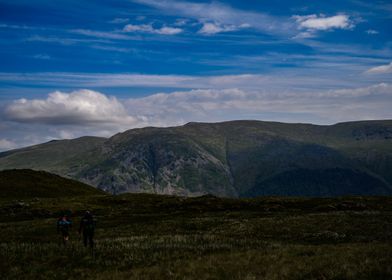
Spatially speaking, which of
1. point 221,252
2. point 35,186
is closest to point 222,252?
point 221,252

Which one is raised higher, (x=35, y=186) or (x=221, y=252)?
(x=221, y=252)

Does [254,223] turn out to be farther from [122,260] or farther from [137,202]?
[137,202]

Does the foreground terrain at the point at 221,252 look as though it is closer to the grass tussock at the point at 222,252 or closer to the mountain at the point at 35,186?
the grass tussock at the point at 222,252

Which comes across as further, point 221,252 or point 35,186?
point 35,186

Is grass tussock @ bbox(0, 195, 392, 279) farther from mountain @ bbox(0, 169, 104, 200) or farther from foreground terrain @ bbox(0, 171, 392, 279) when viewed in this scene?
mountain @ bbox(0, 169, 104, 200)

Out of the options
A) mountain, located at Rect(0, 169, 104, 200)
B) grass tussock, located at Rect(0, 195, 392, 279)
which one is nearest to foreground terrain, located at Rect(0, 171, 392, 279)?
grass tussock, located at Rect(0, 195, 392, 279)

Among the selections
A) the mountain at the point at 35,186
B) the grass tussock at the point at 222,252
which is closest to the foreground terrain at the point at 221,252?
the grass tussock at the point at 222,252

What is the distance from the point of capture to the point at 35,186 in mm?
124500

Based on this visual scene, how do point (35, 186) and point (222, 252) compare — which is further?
point (35, 186)

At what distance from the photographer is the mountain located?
377 ft

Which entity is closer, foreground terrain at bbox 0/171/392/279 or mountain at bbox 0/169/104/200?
foreground terrain at bbox 0/171/392/279

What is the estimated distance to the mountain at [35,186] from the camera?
115 m

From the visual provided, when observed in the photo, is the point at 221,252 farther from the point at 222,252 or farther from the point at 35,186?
the point at 35,186

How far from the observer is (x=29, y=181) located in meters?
129
